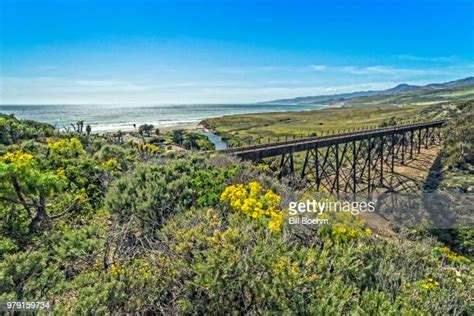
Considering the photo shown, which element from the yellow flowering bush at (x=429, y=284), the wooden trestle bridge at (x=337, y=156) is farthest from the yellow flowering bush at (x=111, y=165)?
the yellow flowering bush at (x=429, y=284)

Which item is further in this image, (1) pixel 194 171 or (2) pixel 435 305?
(1) pixel 194 171

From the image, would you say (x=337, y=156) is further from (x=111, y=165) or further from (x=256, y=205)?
(x=256, y=205)

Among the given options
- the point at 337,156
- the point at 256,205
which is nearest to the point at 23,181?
the point at 256,205

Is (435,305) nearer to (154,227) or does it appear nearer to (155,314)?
(155,314)

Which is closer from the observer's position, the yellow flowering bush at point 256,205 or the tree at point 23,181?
the tree at point 23,181

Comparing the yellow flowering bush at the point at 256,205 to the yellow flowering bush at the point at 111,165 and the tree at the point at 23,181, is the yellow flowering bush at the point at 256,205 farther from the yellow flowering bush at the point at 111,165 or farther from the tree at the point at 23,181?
the yellow flowering bush at the point at 111,165

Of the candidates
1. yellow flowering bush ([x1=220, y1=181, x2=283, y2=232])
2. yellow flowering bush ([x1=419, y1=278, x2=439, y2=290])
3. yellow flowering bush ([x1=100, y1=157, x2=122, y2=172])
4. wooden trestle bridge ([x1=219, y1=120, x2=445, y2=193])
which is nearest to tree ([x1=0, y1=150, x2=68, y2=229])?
yellow flowering bush ([x1=220, y1=181, x2=283, y2=232])

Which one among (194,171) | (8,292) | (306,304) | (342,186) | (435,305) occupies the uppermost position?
(194,171)

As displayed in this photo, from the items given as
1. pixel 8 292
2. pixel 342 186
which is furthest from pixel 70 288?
pixel 342 186
